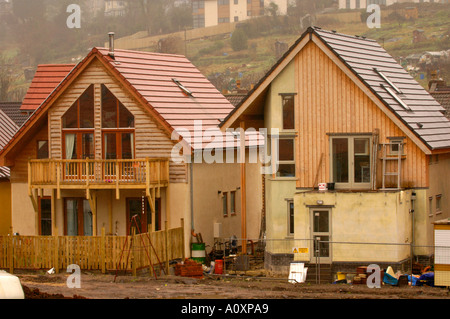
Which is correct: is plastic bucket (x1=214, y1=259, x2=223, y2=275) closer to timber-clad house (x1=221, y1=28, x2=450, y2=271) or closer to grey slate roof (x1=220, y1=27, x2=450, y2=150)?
timber-clad house (x1=221, y1=28, x2=450, y2=271)

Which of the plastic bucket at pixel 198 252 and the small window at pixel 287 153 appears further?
the plastic bucket at pixel 198 252

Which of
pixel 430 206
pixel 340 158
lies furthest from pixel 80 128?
pixel 430 206

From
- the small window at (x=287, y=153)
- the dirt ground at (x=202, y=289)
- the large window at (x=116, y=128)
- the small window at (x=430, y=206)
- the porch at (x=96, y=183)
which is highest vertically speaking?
the large window at (x=116, y=128)

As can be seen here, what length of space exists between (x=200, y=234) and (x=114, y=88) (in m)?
6.91

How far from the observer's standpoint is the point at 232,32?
7195 inches

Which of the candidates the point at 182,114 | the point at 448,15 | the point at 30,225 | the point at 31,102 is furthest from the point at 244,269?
the point at 448,15

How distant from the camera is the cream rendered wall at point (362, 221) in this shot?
1203 inches

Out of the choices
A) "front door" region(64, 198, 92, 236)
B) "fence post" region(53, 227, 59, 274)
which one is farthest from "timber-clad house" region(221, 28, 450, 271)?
"front door" region(64, 198, 92, 236)

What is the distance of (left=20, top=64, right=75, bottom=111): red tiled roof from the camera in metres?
42.6

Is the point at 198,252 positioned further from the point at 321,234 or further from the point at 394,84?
the point at 394,84

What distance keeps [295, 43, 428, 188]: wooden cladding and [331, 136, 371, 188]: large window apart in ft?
0.86

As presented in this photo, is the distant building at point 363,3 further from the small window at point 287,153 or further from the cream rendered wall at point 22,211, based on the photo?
the small window at point 287,153

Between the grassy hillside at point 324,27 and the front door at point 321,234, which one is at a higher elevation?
the grassy hillside at point 324,27

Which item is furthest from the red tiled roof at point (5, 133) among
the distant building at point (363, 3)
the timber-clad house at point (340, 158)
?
the distant building at point (363, 3)
